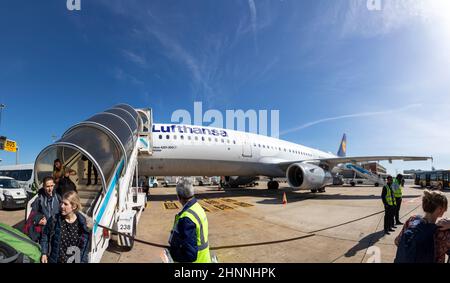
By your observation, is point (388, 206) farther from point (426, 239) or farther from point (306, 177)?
point (306, 177)

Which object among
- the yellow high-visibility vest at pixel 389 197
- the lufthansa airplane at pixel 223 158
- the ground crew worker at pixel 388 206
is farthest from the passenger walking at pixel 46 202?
the yellow high-visibility vest at pixel 389 197

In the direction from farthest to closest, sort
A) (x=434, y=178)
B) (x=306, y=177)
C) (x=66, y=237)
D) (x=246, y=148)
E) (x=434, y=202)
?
(x=434, y=178) → (x=246, y=148) → (x=306, y=177) → (x=66, y=237) → (x=434, y=202)

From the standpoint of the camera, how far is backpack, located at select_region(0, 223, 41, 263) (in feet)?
9.57

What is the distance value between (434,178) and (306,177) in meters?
26.6

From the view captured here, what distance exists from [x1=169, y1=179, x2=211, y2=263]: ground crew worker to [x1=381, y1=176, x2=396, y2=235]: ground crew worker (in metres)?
6.11

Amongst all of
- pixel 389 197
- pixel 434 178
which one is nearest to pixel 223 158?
pixel 389 197

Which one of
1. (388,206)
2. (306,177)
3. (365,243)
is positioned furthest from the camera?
(306,177)

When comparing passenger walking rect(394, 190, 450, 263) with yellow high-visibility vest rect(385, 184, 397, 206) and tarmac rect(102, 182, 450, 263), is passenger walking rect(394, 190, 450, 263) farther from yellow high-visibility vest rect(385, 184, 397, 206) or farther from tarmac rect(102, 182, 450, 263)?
yellow high-visibility vest rect(385, 184, 397, 206)

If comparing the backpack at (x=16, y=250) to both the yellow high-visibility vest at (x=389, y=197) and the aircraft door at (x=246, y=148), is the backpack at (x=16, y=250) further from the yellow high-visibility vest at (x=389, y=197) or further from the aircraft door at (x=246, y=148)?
the aircraft door at (x=246, y=148)

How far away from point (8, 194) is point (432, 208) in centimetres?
1438

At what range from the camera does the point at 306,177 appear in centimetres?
1327
